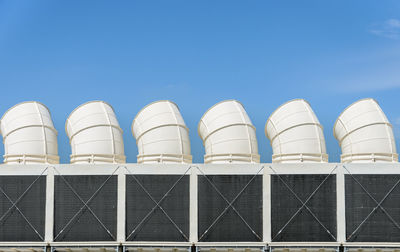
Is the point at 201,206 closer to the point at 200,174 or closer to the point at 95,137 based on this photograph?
the point at 200,174

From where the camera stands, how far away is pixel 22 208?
4081 centimetres

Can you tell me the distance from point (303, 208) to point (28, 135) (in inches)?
819

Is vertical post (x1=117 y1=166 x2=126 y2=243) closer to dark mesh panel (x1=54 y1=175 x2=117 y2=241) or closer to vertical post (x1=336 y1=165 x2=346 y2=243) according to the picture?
dark mesh panel (x1=54 y1=175 x2=117 y2=241)

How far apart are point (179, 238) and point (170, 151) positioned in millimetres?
6328

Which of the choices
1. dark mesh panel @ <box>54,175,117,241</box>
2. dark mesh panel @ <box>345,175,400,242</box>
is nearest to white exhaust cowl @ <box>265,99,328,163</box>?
dark mesh panel @ <box>345,175,400,242</box>

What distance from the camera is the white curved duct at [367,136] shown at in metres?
42.0

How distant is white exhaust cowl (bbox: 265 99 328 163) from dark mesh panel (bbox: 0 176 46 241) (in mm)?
16932

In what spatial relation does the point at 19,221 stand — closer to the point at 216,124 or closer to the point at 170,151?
the point at 170,151

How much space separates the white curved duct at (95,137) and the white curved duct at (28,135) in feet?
6.55

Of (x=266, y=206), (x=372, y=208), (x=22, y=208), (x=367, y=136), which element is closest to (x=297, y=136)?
(x=367, y=136)

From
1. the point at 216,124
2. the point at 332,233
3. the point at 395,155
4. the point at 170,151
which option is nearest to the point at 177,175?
the point at 170,151

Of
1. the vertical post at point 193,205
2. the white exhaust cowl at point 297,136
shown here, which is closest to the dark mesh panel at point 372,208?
the white exhaust cowl at point 297,136

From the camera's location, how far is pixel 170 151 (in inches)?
1667

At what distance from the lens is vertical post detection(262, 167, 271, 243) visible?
1576 inches
